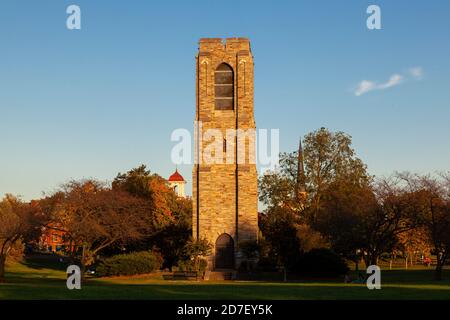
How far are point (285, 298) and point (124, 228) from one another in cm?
2381

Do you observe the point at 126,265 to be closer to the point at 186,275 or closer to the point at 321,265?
the point at 186,275

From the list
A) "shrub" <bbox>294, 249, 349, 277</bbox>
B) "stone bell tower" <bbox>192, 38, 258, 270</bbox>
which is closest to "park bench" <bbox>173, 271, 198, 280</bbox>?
"stone bell tower" <bbox>192, 38, 258, 270</bbox>

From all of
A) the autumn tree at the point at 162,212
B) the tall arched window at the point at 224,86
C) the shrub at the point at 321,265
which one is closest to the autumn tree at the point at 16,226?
the autumn tree at the point at 162,212

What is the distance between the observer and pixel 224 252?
42531 mm

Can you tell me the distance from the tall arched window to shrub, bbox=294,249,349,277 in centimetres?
1411

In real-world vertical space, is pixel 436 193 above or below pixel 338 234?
above

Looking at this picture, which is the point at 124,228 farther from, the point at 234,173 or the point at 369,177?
the point at 369,177

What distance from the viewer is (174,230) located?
4900cm

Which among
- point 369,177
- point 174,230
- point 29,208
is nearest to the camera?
point 29,208

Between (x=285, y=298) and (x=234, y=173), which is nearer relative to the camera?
(x=285, y=298)

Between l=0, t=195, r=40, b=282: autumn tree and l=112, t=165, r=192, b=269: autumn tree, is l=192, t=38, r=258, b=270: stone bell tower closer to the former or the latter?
l=112, t=165, r=192, b=269: autumn tree

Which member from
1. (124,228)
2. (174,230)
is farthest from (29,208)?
(174,230)

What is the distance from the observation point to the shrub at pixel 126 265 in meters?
39.8

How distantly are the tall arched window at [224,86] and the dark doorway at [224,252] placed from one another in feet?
34.4
